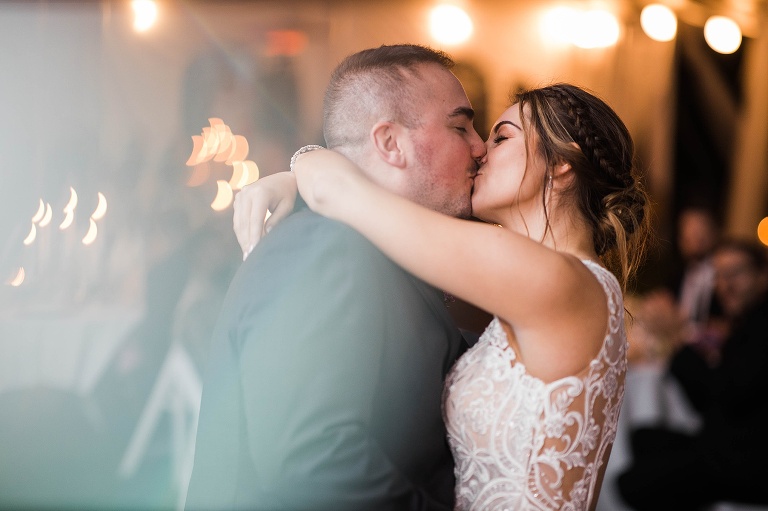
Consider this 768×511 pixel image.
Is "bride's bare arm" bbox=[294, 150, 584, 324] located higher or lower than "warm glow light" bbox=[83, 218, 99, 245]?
higher

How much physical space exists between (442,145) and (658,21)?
16.6ft

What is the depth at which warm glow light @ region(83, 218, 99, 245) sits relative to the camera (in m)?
4.12

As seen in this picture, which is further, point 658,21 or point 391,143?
point 658,21

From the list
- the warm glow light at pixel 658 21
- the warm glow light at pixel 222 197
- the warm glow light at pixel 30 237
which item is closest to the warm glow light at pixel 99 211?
the warm glow light at pixel 30 237

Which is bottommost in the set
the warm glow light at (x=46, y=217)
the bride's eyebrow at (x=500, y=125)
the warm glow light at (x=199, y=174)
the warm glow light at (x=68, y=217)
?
A: the warm glow light at (x=68, y=217)

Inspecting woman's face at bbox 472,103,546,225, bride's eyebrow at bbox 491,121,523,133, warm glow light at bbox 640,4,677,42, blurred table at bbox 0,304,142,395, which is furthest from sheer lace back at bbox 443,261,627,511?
warm glow light at bbox 640,4,677,42

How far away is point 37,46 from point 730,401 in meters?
3.86

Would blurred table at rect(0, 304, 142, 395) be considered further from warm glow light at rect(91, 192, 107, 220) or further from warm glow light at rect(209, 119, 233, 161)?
warm glow light at rect(209, 119, 233, 161)

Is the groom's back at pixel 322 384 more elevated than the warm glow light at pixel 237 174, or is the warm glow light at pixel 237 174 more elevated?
the groom's back at pixel 322 384

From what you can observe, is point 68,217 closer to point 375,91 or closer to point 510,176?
point 375,91

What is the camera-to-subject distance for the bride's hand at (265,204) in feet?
5.38

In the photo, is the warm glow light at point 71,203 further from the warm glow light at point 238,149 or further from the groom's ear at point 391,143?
the groom's ear at point 391,143

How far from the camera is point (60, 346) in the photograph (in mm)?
3717

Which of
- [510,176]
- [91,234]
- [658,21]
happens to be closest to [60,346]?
[91,234]
